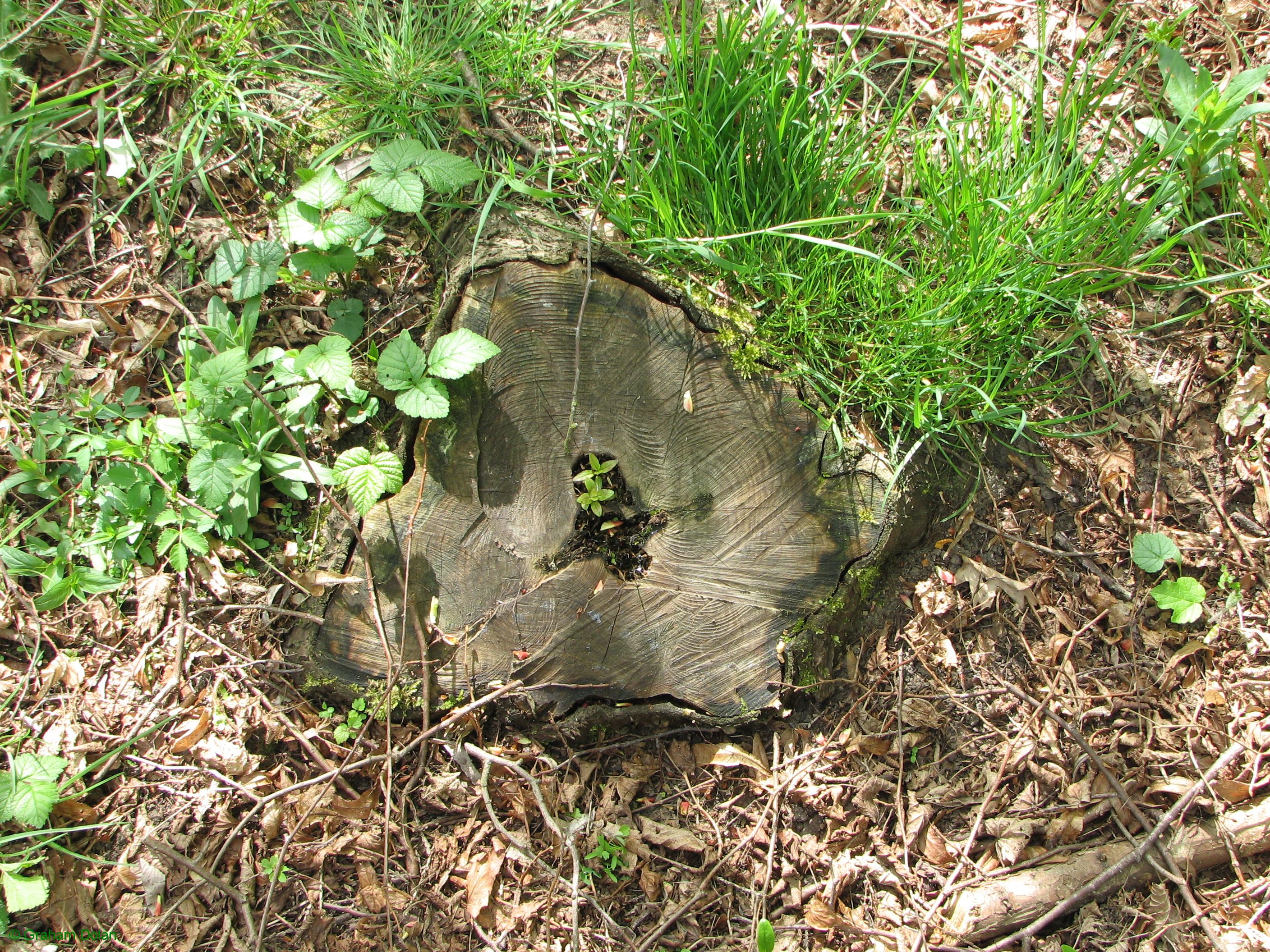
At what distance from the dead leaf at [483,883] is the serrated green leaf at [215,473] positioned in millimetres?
1055

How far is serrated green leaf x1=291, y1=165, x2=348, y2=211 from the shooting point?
1886mm

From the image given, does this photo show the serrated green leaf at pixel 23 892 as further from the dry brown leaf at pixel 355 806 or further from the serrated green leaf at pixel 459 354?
the serrated green leaf at pixel 459 354

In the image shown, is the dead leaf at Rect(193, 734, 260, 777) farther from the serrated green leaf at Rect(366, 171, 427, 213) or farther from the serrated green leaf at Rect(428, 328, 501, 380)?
the serrated green leaf at Rect(366, 171, 427, 213)

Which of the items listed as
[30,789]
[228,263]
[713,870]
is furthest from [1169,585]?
[30,789]

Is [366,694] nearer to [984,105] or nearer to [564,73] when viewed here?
[564,73]

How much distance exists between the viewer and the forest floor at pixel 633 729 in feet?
5.98

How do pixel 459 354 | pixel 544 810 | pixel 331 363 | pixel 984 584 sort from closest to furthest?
pixel 459 354 < pixel 544 810 < pixel 331 363 < pixel 984 584

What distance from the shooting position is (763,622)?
5.63 feet

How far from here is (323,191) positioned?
189 centimetres

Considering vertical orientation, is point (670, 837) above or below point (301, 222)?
below

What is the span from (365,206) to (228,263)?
1.40 ft

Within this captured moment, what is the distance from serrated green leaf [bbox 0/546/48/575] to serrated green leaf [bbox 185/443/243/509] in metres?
0.45

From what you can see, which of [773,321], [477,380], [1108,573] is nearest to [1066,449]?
[1108,573]

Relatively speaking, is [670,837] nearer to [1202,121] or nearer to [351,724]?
[351,724]
